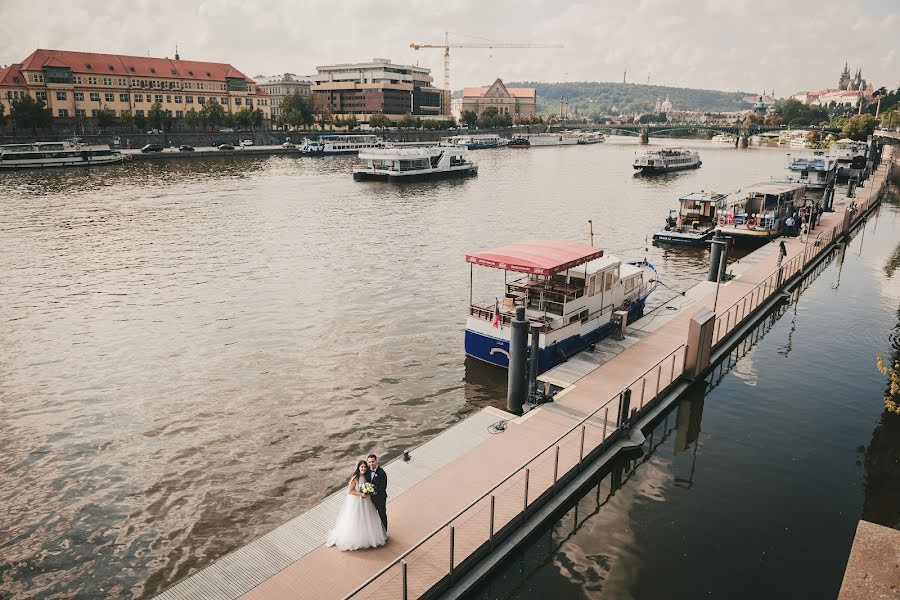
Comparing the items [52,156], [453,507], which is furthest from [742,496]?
[52,156]

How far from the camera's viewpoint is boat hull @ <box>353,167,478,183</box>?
97.1 metres

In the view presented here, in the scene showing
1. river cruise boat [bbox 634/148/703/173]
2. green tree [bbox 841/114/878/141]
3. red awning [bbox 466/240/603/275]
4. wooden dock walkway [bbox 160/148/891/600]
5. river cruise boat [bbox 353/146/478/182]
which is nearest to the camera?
wooden dock walkway [bbox 160/148/891/600]

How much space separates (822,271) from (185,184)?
3194 inches

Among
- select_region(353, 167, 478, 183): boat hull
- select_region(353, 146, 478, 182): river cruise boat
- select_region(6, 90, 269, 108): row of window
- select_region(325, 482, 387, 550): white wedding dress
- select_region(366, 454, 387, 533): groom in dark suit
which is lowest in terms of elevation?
select_region(325, 482, 387, 550): white wedding dress

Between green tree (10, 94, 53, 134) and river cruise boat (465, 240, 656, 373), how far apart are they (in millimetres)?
133211

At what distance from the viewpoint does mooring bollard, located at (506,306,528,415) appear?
1922cm

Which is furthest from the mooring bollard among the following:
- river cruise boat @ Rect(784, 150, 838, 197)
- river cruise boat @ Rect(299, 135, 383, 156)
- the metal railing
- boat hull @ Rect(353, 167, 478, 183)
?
river cruise boat @ Rect(299, 135, 383, 156)

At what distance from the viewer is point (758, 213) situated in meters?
52.3

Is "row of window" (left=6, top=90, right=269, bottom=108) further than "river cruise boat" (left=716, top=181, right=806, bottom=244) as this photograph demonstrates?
Yes

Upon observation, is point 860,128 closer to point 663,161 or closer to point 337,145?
point 663,161

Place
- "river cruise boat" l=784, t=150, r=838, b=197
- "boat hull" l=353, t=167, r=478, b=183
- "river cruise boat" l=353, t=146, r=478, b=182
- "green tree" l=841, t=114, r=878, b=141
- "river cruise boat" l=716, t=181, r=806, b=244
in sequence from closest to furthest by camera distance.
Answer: "river cruise boat" l=716, t=181, r=806, b=244, "river cruise boat" l=784, t=150, r=838, b=197, "boat hull" l=353, t=167, r=478, b=183, "river cruise boat" l=353, t=146, r=478, b=182, "green tree" l=841, t=114, r=878, b=141

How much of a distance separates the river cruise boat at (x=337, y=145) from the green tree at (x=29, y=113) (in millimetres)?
53072

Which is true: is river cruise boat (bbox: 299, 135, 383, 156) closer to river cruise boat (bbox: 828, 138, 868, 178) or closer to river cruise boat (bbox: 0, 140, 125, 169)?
river cruise boat (bbox: 0, 140, 125, 169)

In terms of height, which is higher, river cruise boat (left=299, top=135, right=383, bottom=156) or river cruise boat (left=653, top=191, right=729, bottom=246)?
river cruise boat (left=299, top=135, right=383, bottom=156)
